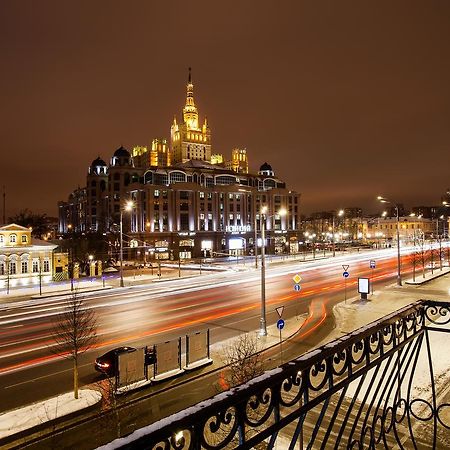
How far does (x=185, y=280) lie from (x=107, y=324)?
22.1m

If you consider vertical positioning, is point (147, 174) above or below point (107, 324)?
above

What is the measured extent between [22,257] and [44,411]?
1608 inches

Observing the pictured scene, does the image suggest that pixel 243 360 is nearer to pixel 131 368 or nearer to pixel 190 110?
pixel 131 368

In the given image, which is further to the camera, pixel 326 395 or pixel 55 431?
pixel 55 431

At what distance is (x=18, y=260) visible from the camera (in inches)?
1889

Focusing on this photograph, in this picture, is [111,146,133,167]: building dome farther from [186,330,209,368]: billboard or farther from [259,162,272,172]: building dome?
[186,330,209,368]: billboard

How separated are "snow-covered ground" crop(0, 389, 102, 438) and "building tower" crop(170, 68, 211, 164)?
465ft

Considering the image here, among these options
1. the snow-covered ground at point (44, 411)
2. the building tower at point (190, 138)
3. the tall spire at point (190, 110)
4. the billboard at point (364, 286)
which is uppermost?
the tall spire at point (190, 110)

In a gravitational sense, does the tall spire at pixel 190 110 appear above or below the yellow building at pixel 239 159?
above

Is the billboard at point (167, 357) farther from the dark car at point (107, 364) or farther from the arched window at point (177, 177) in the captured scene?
the arched window at point (177, 177)

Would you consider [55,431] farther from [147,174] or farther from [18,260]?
[147,174]

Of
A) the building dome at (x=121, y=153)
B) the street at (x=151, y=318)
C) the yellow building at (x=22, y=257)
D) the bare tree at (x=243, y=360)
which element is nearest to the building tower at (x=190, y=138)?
the building dome at (x=121, y=153)

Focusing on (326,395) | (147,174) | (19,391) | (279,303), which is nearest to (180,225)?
(147,174)

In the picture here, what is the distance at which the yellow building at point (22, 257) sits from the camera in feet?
154
